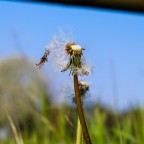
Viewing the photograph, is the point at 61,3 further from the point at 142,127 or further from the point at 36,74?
the point at 36,74

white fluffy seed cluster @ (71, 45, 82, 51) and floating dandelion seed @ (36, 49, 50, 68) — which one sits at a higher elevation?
white fluffy seed cluster @ (71, 45, 82, 51)

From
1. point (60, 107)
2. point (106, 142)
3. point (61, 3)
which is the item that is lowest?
point (106, 142)

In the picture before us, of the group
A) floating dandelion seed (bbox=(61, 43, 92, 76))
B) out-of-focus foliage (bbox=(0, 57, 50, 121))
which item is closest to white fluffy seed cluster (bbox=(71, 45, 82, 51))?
floating dandelion seed (bbox=(61, 43, 92, 76))

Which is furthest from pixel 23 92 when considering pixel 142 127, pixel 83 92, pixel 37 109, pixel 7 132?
pixel 83 92

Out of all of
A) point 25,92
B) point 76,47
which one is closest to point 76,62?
point 76,47

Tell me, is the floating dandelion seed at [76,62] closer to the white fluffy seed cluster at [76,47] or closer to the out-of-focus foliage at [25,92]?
the white fluffy seed cluster at [76,47]

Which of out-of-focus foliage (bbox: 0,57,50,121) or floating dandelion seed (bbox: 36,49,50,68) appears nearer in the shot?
floating dandelion seed (bbox: 36,49,50,68)

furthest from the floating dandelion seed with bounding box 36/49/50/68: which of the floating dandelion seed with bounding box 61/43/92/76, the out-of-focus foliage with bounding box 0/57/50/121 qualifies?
the out-of-focus foliage with bounding box 0/57/50/121

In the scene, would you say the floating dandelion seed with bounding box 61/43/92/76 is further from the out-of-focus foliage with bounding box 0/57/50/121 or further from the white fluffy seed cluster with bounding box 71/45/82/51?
the out-of-focus foliage with bounding box 0/57/50/121

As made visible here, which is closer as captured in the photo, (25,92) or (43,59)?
(43,59)

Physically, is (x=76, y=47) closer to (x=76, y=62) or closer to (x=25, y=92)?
(x=76, y=62)

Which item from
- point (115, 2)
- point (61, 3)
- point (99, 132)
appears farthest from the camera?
point (99, 132)
